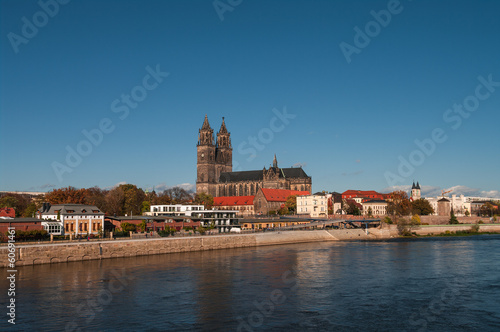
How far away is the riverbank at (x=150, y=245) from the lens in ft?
174

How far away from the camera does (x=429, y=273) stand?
157 feet

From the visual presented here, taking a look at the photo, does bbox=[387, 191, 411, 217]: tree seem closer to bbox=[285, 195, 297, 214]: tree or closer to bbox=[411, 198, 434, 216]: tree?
bbox=[411, 198, 434, 216]: tree

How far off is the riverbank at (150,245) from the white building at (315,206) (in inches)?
1393

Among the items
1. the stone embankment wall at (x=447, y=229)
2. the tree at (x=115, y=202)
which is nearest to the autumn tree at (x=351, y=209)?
the stone embankment wall at (x=447, y=229)

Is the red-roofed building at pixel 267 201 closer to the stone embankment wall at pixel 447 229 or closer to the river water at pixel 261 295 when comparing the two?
the stone embankment wall at pixel 447 229

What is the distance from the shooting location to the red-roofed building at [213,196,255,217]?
169 m

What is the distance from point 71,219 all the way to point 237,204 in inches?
4101

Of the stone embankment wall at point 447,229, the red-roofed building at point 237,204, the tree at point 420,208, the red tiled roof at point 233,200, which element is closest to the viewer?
the stone embankment wall at point 447,229

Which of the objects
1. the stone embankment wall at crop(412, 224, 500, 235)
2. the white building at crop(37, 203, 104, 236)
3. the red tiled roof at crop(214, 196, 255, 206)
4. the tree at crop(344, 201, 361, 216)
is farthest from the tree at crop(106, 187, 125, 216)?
the tree at crop(344, 201, 361, 216)

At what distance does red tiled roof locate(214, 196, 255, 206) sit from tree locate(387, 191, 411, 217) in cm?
5449

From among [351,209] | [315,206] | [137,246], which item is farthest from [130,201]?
[351,209]

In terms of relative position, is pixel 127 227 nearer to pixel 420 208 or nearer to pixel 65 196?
pixel 65 196

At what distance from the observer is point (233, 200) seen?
178 meters

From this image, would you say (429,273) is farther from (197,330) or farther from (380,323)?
(197,330)
